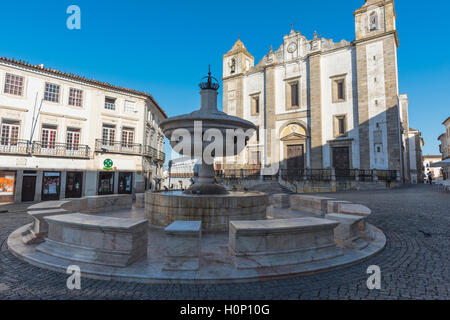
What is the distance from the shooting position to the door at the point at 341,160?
22688mm

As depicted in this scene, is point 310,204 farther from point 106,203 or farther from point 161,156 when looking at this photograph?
point 161,156

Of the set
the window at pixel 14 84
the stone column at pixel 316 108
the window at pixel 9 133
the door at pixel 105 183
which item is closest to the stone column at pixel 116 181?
the door at pixel 105 183

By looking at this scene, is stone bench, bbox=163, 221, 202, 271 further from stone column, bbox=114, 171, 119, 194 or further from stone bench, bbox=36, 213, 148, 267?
stone column, bbox=114, 171, 119, 194

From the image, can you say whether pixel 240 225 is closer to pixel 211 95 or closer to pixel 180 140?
pixel 180 140

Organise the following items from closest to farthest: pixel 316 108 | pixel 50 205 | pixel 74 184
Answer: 1. pixel 50 205
2. pixel 74 184
3. pixel 316 108

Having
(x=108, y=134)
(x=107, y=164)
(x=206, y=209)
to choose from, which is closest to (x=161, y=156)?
(x=108, y=134)

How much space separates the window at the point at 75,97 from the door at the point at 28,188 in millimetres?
6561

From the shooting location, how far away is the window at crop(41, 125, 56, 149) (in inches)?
685

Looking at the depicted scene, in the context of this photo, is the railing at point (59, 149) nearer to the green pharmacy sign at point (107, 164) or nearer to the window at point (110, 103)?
the green pharmacy sign at point (107, 164)

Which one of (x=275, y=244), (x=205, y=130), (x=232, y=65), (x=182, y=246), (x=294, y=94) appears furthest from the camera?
(x=232, y=65)

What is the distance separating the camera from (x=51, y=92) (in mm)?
17859

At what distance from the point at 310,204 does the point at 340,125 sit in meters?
19.5

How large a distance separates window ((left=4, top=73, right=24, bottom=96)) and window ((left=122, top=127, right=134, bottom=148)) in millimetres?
7703

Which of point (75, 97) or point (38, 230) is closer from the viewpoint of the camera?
point (38, 230)
